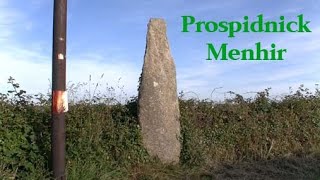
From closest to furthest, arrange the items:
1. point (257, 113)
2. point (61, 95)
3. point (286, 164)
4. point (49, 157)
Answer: point (61, 95) < point (49, 157) < point (286, 164) < point (257, 113)

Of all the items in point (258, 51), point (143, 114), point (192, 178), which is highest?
point (258, 51)

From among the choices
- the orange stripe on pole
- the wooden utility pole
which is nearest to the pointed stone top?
the wooden utility pole

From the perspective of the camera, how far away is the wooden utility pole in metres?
7.57

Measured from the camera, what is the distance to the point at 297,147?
11.5 m

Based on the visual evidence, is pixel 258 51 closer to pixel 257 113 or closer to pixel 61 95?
pixel 257 113

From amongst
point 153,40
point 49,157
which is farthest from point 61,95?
point 153,40

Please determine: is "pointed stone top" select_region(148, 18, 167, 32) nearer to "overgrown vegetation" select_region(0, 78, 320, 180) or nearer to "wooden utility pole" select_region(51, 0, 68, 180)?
"overgrown vegetation" select_region(0, 78, 320, 180)

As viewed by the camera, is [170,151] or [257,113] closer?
[170,151]

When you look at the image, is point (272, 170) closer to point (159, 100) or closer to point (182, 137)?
point (182, 137)

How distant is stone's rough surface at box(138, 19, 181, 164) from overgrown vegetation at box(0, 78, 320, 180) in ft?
0.70

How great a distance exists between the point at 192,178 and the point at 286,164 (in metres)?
2.24

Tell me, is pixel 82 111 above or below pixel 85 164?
above

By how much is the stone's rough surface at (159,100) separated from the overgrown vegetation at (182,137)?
0.21 metres

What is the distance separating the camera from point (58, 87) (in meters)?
7.57
